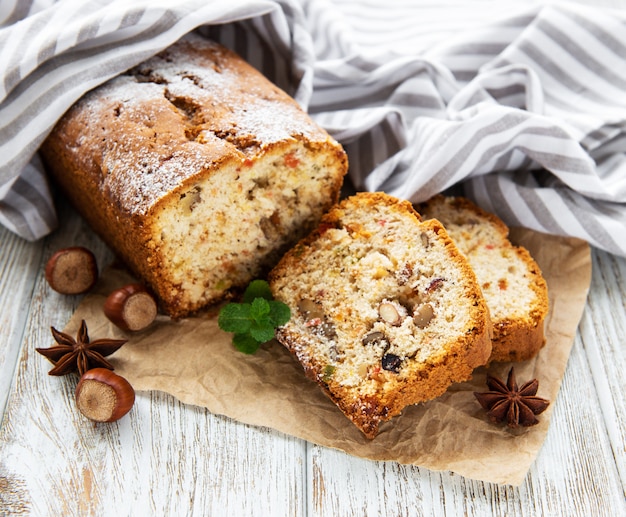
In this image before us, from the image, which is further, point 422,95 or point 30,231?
point 422,95

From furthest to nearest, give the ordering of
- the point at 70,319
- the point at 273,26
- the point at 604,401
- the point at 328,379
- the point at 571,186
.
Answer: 1. the point at 273,26
2. the point at 571,186
3. the point at 70,319
4. the point at 604,401
5. the point at 328,379

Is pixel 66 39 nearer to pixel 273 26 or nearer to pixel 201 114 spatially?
pixel 201 114

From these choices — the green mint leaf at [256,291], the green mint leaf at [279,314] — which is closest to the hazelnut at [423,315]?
the green mint leaf at [279,314]

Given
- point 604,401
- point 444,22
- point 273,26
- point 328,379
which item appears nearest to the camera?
point 328,379

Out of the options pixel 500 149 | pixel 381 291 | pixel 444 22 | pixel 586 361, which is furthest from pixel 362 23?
pixel 586 361

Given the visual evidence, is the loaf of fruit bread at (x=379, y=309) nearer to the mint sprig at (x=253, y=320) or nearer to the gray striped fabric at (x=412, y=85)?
the mint sprig at (x=253, y=320)

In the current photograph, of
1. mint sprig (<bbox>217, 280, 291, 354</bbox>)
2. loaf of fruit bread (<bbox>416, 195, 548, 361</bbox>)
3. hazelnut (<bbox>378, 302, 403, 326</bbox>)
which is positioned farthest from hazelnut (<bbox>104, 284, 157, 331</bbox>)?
loaf of fruit bread (<bbox>416, 195, 548, 361</bbox>)

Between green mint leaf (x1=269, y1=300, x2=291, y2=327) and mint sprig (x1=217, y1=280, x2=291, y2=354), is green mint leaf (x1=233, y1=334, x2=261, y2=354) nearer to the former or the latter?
mint sprig (x1=217, y1=280, x2=291, y2=354)
